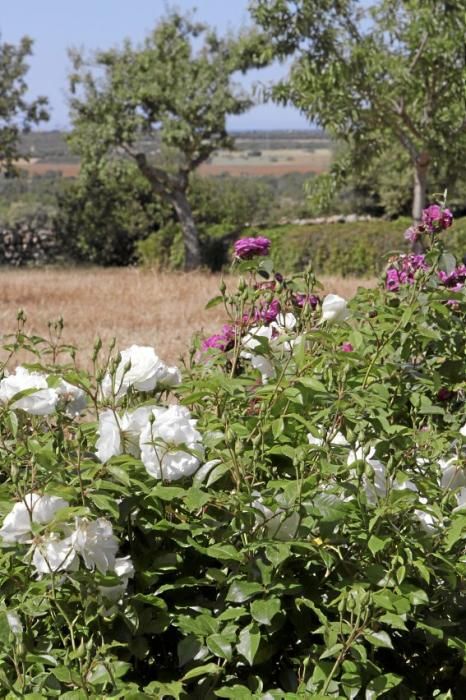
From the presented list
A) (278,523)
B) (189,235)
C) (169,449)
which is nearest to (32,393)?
(169,449)

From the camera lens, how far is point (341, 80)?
11859 mm

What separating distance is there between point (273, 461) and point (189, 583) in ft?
1.13

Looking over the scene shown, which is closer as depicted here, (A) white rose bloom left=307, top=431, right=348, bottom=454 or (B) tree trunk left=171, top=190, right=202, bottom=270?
(A) white rose bloom left=307, top=431, right=348, bottom=454

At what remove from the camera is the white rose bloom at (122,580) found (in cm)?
157

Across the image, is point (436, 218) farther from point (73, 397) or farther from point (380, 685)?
point (380, 685)

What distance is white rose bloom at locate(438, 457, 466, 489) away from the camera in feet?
6.25

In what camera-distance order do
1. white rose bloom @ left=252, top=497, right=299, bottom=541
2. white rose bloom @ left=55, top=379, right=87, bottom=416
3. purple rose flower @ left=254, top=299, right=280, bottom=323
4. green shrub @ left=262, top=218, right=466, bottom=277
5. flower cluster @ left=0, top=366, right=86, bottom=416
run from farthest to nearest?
green shrub @ left=262, top=218, right=466, bottom=277
purple rose flower @ left=254, top=299, right=280, bottom=323
white rose bloom @ left=55, top=379, right=87, bottom=416
flower cluster @ left=0, top=366, right=86, bottom=416
white rose bloom @ left=252, top=497, right=299, bottom=541

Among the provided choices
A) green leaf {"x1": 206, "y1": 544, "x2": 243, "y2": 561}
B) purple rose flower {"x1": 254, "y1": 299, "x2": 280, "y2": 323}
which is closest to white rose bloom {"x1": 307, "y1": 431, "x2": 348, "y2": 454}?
green leaf {"x1": 206, "y1": 544, "x2": 243, "y2": 561}

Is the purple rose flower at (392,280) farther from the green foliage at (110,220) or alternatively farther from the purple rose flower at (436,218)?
the green foliage at (110,220)

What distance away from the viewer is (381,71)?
12.1 meters

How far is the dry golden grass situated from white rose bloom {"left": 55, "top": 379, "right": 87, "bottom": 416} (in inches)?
174

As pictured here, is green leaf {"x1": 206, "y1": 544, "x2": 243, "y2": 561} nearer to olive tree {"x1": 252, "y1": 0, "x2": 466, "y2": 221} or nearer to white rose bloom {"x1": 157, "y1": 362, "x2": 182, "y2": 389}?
white rose bloom {"x1": 157, "y1": 362, "x2": 182, "y2": 389}

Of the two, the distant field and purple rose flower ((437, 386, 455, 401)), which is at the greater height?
purple rose flower ((437, 386, 455, 401))

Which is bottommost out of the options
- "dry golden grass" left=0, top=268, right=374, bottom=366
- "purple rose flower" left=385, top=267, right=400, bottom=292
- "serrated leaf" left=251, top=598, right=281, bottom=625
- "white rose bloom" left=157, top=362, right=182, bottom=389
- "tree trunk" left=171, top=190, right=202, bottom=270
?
"tree trunk" left=171, top=190, right=202, bottom=270
